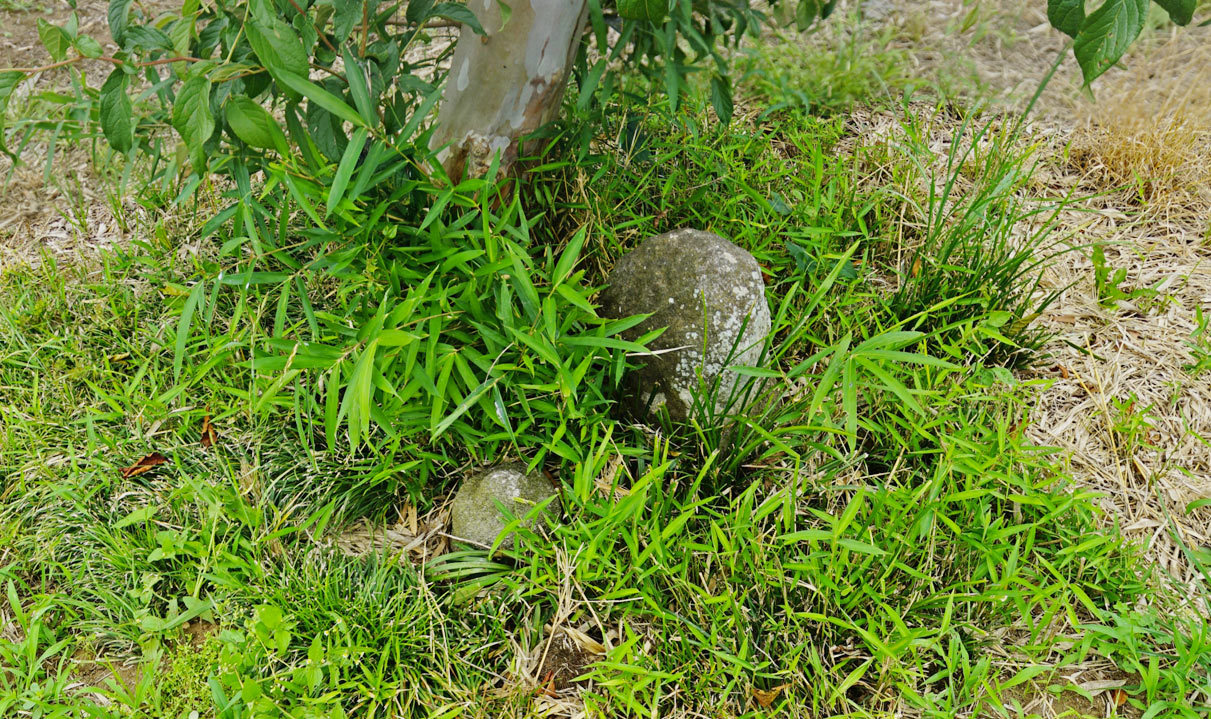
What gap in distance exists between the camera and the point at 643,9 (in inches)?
48.3

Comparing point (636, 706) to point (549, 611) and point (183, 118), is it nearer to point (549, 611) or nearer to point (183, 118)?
point (549, 611)

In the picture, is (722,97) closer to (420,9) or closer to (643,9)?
(420,9)

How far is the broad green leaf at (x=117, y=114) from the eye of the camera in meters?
1.47

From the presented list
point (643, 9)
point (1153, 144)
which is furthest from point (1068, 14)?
point (1153, 144)

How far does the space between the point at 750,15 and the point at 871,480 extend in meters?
1.36

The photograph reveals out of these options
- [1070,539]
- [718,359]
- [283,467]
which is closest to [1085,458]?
[1070,539]

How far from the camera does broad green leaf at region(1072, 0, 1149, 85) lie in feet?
3.09

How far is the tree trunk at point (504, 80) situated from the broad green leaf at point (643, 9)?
Result: 78 centimetres

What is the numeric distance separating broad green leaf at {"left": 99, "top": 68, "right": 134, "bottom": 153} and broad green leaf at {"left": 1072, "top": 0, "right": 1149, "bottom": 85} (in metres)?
1.59

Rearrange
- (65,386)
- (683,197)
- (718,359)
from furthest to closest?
(683,197) → (65,386) → (718,359)

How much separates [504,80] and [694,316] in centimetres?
82

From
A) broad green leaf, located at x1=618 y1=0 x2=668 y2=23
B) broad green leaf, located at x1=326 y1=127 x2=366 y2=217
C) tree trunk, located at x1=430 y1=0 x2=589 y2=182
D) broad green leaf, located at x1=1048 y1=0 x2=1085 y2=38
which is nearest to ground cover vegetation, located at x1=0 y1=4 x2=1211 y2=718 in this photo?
broad green leaf, located at x1=326 y1=127 x2=366 y2=217

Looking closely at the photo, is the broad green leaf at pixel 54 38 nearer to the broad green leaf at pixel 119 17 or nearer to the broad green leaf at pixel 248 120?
the broad green leaf at pixel 119 17

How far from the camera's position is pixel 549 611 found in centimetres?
195
